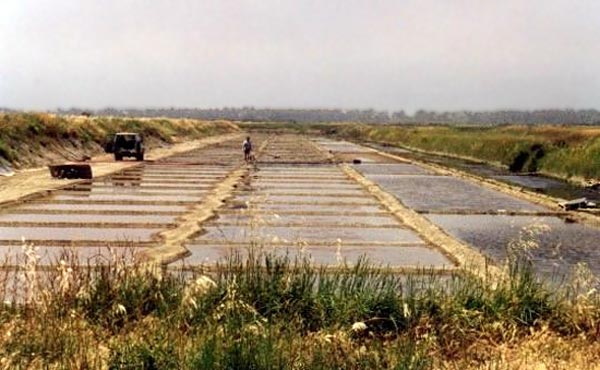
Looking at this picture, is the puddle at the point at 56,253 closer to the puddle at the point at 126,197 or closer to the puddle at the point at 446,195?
the puddle at the point at 126,197

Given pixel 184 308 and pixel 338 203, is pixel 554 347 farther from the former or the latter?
pixel 338 203

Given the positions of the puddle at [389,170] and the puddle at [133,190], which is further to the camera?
the puddle at [389,170]

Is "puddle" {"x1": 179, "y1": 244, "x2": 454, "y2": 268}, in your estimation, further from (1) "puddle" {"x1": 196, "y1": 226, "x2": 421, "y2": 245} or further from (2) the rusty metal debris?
(2) the rusty metal debris

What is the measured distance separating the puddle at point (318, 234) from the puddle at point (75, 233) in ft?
3.93

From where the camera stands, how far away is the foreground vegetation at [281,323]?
488 cm

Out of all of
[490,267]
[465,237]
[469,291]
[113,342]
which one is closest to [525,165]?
[465,237]

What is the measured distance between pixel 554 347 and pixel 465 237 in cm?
746

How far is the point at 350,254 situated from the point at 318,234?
Result: 198 cm

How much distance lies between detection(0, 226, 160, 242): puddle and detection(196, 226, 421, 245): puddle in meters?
1.20

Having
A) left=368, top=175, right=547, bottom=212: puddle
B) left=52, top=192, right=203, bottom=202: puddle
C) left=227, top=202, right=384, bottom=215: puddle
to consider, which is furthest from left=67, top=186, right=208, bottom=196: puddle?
left=368, top=175, right=547, bottom=212: puddle

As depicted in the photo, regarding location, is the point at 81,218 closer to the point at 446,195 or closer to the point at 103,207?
the point at 103,207

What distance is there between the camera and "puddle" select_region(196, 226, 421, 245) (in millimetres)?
12211

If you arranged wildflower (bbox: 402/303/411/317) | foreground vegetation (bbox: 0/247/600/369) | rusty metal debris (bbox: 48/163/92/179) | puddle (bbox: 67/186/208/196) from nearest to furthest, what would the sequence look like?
foreground vegetation (bbox: 0/247/600/369), wildflower (bbox: 402/303/411/317), puddle (bbox: 67/186/208/196), rusty metal debris (bbox: 48/163/92/179)

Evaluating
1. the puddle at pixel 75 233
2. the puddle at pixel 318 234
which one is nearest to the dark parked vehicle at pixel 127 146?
the puddle at pixel 75 233
